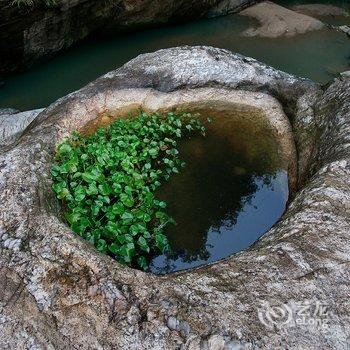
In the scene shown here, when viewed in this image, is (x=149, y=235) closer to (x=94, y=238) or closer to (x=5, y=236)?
(x=94, y=238)

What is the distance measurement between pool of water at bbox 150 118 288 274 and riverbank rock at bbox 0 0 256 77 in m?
5.05

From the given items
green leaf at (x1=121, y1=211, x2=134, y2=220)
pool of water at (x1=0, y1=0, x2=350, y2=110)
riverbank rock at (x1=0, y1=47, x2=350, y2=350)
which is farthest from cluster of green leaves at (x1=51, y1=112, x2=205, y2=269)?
pool of water at (x1=0, y1=0, x2=350, y2=110)

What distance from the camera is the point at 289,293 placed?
2.87 metres

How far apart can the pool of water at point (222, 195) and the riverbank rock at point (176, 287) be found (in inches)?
22.3

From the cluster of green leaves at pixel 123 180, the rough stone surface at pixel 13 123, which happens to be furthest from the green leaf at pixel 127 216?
the rough stone surface at pixel 13 123

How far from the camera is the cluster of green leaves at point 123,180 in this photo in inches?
148

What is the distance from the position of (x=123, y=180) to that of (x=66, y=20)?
646 centimetres

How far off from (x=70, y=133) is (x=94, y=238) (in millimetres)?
1636

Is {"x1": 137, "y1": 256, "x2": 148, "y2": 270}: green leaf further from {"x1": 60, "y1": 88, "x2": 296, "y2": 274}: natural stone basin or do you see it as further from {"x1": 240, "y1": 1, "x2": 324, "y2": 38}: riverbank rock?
{"x1": 240, "y1": 1, "x2": 324, "y2": 38}: riverbank rock

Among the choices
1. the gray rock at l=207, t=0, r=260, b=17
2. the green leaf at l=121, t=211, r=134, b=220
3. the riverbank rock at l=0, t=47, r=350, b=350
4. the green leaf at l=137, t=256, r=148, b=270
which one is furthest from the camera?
the gray rock at l=207, t=0, r=260, b=17

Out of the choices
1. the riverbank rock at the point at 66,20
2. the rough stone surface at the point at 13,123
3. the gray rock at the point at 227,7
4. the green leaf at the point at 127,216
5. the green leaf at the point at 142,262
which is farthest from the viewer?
the gray rock at the point at 227,7

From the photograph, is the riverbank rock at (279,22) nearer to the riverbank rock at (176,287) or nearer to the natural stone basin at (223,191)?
the natural stone basin at (223,191)

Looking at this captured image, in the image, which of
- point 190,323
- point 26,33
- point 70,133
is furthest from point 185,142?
point 26,33

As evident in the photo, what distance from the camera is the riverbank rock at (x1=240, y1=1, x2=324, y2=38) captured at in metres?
11.4
